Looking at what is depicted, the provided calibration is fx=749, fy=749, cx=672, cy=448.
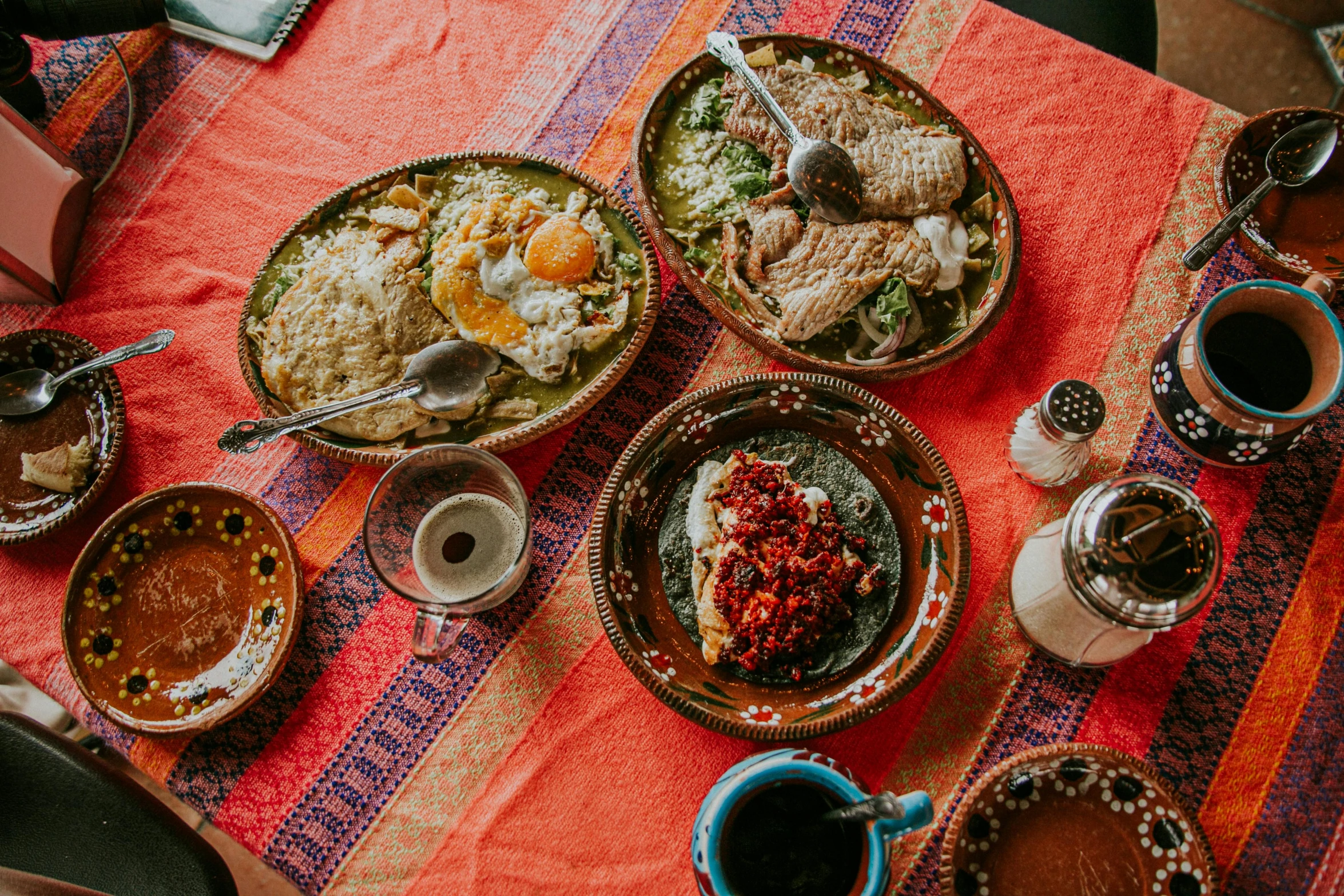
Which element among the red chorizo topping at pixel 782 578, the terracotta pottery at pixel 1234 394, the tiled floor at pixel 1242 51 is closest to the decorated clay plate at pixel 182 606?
the red chorizo topping at pixel 782 578

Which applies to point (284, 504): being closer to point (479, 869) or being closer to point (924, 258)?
point (479, 869)

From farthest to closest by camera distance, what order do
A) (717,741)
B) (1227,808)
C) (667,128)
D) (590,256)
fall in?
(667,128) → (590,256) → (717,741) → (1227,808)

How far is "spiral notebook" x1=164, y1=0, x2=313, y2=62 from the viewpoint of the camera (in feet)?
7.52

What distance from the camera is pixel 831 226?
1901mm

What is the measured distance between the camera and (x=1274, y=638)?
1.70 meters

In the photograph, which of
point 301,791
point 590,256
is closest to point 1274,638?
point 590,256

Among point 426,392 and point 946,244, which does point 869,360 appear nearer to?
point 946,244

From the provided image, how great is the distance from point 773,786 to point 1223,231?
1.64 metres

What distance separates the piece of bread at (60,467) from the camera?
1880mm

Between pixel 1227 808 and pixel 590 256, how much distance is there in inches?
75.3

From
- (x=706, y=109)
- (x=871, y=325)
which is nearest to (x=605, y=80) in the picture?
(x=706, y=109)

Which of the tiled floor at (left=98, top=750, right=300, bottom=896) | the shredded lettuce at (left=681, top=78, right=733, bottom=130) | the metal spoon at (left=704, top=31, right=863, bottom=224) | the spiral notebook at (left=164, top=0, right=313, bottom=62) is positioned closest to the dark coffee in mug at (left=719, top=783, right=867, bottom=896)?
the metal spoon at (left=704, top=31, right=863, bottom=224)

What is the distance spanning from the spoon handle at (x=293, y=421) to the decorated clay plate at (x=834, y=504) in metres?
0.56

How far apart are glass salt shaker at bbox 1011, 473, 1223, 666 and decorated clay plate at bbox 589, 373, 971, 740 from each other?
0.75 ft
